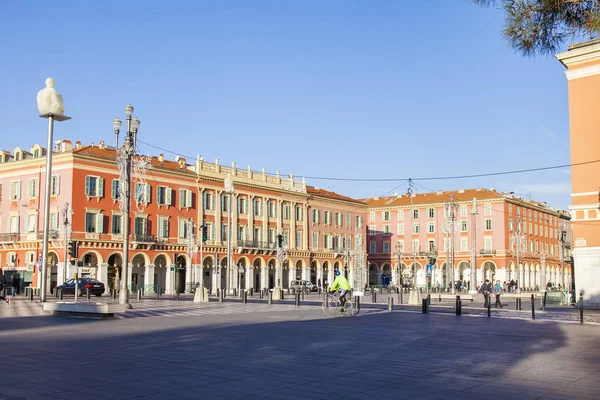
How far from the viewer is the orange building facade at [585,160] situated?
3231 cm

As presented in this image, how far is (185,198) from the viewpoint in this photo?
2645 inches

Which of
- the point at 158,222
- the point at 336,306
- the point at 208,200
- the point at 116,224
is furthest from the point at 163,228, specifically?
the point at 336,306

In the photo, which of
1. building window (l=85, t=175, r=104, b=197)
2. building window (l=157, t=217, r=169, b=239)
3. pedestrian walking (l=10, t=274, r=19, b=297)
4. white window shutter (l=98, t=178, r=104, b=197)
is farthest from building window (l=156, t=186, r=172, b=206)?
pedestrian walking (l=10, t=274, r=19, b=297)

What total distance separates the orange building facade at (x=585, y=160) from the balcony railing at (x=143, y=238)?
39619mm

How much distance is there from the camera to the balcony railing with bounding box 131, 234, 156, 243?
6056cm

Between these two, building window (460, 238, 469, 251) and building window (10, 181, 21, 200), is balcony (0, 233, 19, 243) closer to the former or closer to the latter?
building window (10, 181, 21, 200)

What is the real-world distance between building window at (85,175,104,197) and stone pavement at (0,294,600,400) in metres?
39.6

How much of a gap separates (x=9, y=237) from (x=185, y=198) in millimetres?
Result: 16722

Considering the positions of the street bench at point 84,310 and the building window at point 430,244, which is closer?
the street bench at point 84,310

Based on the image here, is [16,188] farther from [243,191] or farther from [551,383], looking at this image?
[551,383]

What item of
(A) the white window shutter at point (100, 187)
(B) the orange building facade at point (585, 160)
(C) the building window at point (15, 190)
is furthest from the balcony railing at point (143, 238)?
(B) the orange building facade at point (585, 160)

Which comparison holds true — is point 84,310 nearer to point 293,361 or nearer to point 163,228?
point 293,361

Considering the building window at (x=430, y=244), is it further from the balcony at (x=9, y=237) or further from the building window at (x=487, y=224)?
the balcony at (x=9, y=237)

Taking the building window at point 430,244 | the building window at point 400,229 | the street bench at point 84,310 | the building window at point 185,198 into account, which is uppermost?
the building window at point 185,198
